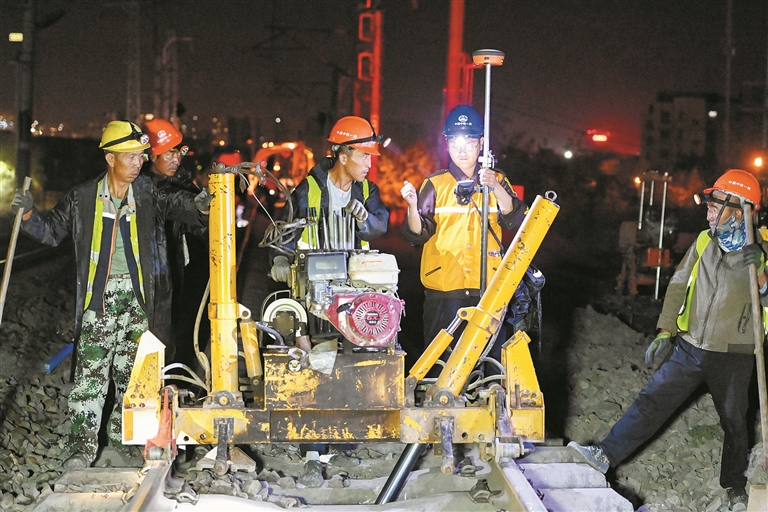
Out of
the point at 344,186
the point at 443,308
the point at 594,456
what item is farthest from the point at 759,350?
the point at 344,186

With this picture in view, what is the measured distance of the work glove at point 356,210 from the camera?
5.26m

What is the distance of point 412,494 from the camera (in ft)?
18.6

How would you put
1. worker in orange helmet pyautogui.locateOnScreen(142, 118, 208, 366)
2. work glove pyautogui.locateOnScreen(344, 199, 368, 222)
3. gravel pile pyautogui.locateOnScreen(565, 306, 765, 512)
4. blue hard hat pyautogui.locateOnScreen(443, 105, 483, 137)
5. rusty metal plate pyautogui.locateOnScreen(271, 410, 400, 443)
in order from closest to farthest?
rusty metal plate pyautogui.locateOnScreen(271, 410, 400, 443) → work glove pyautogui.locateOnScreen(344, 199, 368, 222) → blue hard hat pyautogui.locateOnScreen(443, 105, 483, 137) → gravel pile pyautogui.locateOnScreen(565, 306, 765, 512) → worker in orange helmet pyautogui.locateOnScreen(142, 118, 208, 366)

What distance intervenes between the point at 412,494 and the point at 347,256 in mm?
1611

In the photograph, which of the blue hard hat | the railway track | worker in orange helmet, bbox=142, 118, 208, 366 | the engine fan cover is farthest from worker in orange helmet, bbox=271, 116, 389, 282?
the railway track

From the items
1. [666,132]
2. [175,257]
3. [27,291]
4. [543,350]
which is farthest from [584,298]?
[666,132]

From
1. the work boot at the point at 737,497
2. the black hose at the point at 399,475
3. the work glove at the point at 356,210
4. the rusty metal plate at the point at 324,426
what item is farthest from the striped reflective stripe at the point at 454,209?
the work boot at the point at 737,497

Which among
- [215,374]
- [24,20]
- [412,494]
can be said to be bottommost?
[412,494]

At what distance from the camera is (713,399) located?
19.9 ft

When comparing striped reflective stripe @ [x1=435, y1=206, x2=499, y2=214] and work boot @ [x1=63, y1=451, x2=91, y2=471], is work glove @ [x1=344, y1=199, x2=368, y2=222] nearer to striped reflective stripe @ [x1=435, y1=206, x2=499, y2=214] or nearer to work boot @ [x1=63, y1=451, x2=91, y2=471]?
striped reflective stripe @ [x1=435, y1=206, x2=499, y2=214]

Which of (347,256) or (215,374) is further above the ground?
(347,256)

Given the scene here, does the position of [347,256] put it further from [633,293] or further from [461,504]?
[633,293]

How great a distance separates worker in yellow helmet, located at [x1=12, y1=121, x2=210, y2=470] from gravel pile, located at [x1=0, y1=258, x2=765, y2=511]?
61 centimetres

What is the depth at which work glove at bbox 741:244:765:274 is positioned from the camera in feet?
18.0
